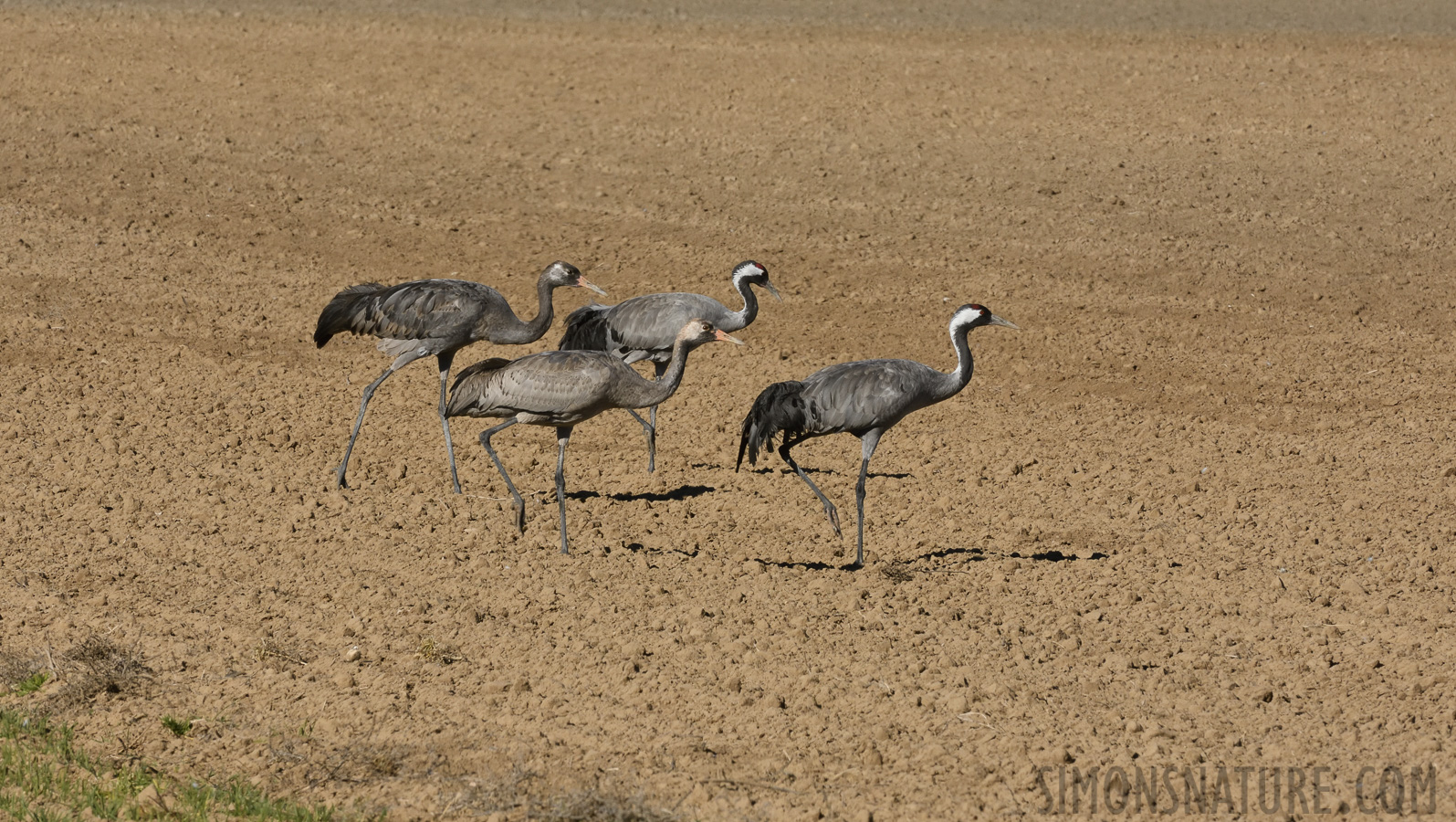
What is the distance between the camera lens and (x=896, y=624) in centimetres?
929

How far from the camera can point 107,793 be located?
753 centimetres

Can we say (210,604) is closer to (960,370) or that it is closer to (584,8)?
(960,370)

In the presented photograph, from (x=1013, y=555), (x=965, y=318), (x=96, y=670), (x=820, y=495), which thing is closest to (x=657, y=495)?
(x=820, y=495)

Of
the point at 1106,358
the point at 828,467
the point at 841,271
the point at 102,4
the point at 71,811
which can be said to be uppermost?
the point at 102,4

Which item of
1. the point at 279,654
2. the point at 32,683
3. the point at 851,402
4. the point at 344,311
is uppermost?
the point at 344,311

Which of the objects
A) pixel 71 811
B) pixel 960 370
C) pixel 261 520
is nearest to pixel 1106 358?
pixel 960 370

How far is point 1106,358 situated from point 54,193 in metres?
12.4

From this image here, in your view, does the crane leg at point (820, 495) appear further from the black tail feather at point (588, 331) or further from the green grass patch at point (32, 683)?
the green grass patch at point (32, 683)

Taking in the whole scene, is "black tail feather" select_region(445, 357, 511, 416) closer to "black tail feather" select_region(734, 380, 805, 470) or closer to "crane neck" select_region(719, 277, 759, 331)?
"black tail feather" select_region(734, 380, 805, 470)

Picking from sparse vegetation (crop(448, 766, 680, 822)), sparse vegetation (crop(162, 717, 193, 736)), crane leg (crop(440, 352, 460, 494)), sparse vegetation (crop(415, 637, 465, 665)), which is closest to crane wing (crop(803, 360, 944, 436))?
crane leg (crop(440, 352, 460, 494))

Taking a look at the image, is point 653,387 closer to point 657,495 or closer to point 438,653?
point 657,495

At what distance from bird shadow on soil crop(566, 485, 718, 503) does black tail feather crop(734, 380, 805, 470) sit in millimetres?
1027

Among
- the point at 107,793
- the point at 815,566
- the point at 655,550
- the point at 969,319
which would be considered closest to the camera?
the point at 107,793

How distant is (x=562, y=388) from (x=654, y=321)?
7.49ft
